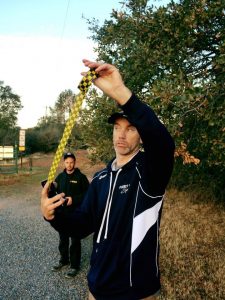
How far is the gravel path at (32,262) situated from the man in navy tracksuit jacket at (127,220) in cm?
324

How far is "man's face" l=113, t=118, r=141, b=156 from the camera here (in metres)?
2.65

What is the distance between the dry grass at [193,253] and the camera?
543cm

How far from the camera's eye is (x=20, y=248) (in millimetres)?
8180

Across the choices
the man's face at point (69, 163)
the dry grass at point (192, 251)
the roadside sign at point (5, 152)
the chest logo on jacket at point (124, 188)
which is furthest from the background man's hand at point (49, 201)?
the roadside sign at point (5, 152)

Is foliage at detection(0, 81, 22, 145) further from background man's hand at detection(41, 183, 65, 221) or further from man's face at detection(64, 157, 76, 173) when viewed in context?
background man's hand at detection(41, 183, 65, 221)

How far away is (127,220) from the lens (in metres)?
2.44

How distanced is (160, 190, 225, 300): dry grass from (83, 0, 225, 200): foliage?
5.95 ft

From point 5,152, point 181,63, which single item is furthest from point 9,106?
point 181,63

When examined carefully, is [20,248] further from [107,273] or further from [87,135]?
[107,273]

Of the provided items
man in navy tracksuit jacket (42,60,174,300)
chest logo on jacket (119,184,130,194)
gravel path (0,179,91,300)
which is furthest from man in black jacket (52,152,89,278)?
chest logo on jacket (119,184,130,194)

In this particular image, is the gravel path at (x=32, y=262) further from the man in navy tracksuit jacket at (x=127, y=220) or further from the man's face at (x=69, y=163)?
the man in navy tracksuit jacket at (x=127, y=220)

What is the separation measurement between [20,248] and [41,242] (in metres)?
0.64

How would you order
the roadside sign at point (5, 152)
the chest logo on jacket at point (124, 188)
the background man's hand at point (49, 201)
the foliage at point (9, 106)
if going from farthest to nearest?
the foliage at point (9, 106) < the roadside sign at point (5, 152) < the chest logo on jacket at point (124, 188) < the background man's hand at point (49, 201)

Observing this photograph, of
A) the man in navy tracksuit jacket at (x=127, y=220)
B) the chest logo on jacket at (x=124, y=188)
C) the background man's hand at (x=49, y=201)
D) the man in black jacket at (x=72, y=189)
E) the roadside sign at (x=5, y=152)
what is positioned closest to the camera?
the background man's hand at (x=49, y=201)
